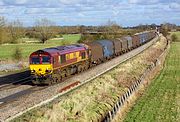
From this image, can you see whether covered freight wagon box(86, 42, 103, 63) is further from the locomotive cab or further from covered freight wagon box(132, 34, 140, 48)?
covered freight wagon box(132, 34, 140, 48)

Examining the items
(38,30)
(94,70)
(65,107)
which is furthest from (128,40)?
(38,30)

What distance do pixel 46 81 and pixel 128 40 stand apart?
4423cm

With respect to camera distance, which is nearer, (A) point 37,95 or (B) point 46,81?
(A) point 37,95

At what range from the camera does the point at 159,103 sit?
27547 millimetres

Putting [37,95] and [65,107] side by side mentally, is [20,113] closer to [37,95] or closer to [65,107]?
[65,107]

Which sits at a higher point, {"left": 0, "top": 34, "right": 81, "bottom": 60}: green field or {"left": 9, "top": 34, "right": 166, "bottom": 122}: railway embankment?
{"left": 9, "top": 34, "right": 166, "bottom": 122}: railway embankment

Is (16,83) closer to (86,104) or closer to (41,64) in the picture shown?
(41,64)

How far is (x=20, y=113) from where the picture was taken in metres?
22.8

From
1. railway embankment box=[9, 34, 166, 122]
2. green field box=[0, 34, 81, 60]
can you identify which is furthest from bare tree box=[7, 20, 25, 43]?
railway embankment box=[9, 34, 166, 122]

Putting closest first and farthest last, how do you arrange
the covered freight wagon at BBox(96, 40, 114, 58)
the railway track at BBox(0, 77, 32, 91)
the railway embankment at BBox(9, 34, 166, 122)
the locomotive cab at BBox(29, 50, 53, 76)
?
the railway embankment at BBox(9, 34, 166, 122), the railway track at BBox(0, 77, 32, 91), the locomotive cab at BBox(29, 50, 53, 76), the covered freight wagon at BBox(96, 40, 114, 58)

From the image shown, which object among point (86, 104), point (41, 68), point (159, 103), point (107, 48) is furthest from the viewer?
point (107, 48)

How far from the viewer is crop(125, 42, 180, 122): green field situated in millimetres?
23058

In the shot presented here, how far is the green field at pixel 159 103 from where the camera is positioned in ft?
75.6

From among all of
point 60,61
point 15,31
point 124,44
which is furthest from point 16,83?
point 15,31
